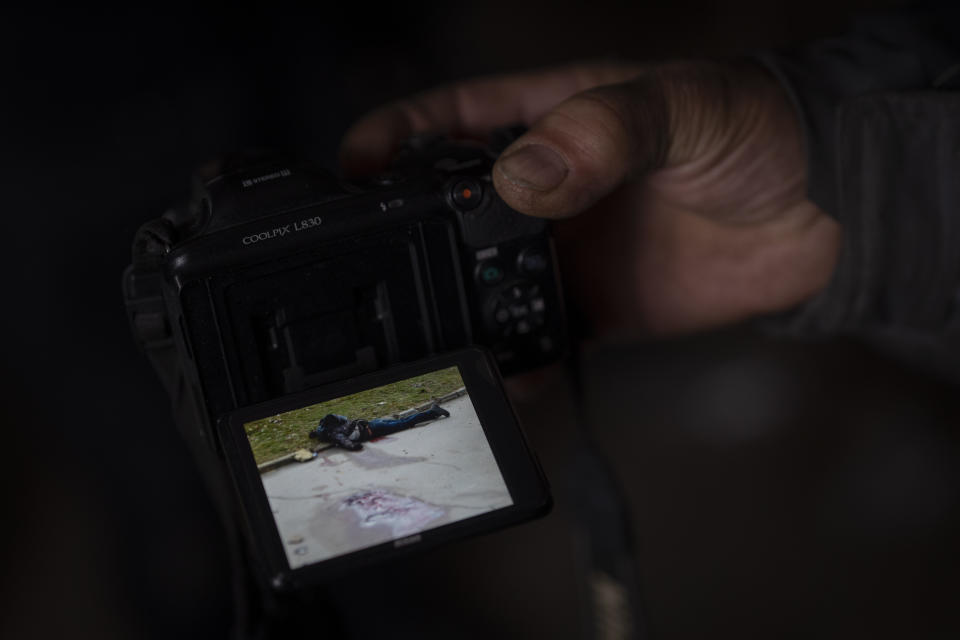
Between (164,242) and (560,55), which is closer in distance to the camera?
(164,242)

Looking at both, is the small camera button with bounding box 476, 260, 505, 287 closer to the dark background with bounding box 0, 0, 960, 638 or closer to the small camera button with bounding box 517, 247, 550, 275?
the small camera button with bounding box 517, 247, 550, 275

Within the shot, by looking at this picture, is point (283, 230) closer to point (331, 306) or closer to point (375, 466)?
point (331, 306)

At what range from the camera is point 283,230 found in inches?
30.2

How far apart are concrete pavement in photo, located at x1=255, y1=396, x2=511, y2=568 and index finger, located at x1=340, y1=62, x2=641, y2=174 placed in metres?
0.59

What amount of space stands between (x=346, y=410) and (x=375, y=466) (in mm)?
53

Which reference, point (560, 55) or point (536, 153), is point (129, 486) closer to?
point (536, 153)

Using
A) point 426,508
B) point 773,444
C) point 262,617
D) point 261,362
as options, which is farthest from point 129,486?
point 773,444

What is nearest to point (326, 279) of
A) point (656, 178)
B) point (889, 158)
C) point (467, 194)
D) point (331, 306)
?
point (331, 306)

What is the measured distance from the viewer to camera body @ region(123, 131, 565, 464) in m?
0.77

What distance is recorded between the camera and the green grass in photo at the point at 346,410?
731mm

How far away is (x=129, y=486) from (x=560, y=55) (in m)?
1.33

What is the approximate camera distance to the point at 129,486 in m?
1.55

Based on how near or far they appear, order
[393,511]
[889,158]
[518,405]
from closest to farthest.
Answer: [393,511] → [889,158] → [518,405]

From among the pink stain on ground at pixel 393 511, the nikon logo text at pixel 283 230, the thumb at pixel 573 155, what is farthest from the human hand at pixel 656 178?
the pink stain on ground at pixel 393 511
